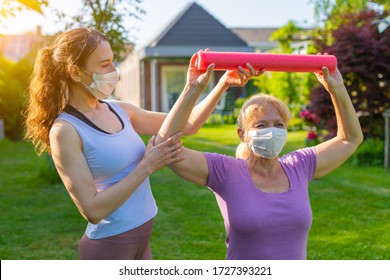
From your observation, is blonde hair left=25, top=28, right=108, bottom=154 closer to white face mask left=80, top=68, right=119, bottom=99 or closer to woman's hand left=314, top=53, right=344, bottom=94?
white face mask left=80, top=68, right=119, bottom=99

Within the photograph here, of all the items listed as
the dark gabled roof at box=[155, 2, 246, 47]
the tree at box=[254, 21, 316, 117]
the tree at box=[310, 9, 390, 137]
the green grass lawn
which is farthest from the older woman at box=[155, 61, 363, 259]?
the dark gabled roof at box=[155, 2, 246, 47]

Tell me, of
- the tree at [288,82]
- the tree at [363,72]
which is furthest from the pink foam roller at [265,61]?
the tree at [288,82]

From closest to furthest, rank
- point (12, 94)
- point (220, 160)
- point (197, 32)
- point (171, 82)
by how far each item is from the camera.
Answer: point (220, 160) < point (12, 94) < point (197, 32) < point (171, 82)

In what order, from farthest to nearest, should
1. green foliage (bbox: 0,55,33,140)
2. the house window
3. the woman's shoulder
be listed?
the house window → green foliage (bbox: 0,55,33,140) → the woman's shoulder

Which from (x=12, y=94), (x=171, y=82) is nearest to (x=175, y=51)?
(x=171, y=82)

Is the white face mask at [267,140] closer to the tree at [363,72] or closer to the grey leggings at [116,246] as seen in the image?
the grey leggings at [116,246]

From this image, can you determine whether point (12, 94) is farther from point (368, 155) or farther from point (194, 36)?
point (194, 36)

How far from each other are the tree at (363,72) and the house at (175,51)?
40.8ft

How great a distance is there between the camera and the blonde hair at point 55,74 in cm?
230

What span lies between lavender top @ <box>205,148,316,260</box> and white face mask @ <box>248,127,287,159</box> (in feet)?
0.34

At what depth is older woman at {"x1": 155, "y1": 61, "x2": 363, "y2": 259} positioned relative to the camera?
7.71 feet

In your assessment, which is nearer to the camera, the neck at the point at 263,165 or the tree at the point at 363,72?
the neck at the point at 263,165

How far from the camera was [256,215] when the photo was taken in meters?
2.34

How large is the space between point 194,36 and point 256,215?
23881 mm
